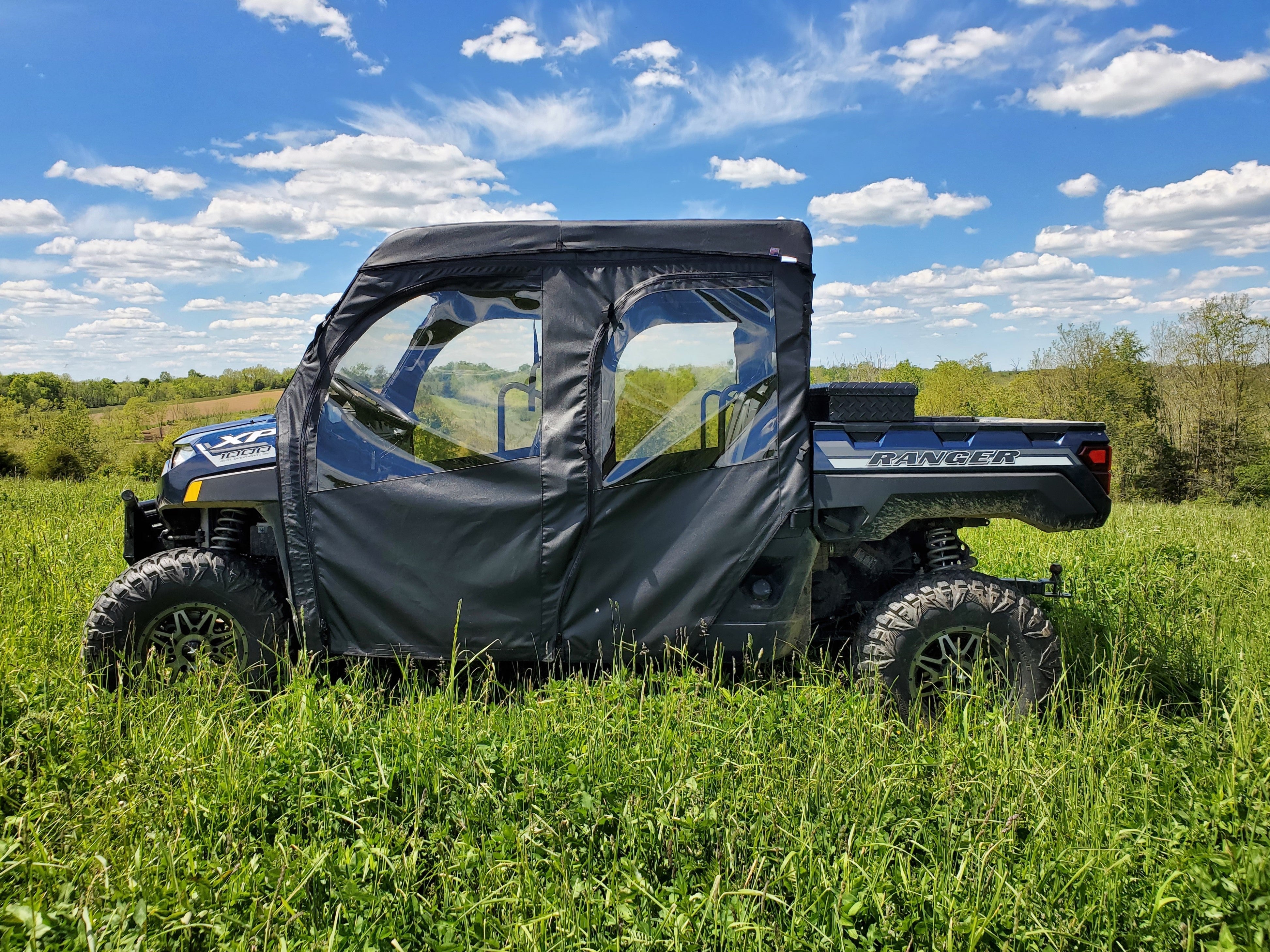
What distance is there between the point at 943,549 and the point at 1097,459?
2.84 feet

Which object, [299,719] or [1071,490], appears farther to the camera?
[1071,490]

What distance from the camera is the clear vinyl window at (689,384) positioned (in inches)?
144

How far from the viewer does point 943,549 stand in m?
4.09

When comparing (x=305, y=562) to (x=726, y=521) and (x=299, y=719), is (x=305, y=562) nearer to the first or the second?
(x=299, y=719)

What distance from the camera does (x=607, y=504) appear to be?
3.66 metres

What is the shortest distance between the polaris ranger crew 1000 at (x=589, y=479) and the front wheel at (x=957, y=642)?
12mm

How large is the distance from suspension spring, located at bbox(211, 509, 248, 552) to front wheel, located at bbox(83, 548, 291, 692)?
155mm

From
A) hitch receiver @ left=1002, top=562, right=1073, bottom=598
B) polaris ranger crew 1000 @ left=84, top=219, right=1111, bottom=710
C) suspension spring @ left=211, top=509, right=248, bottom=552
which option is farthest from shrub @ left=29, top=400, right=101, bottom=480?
hitch receiver @ left=1002, top=562, right=1073, bottom=598

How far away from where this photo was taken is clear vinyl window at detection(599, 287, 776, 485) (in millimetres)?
3670

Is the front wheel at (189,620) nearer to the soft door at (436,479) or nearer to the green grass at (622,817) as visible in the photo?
the green grass at (622,817)

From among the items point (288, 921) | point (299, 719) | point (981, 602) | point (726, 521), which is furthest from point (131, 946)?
point (981, 602)

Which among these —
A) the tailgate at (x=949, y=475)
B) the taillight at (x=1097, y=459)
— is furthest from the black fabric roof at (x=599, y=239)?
the taillight at (x=1097, y=459)

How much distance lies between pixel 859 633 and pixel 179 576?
3.32 metres

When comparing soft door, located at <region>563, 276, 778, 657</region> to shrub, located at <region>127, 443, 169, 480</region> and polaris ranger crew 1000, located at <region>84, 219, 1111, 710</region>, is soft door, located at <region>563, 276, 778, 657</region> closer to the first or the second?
polaris ranger crew 1000, located at <region>84, 219, 1111, 710</region>
